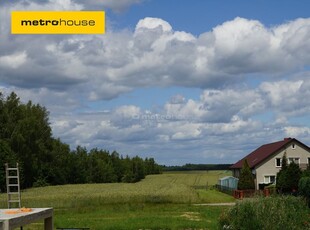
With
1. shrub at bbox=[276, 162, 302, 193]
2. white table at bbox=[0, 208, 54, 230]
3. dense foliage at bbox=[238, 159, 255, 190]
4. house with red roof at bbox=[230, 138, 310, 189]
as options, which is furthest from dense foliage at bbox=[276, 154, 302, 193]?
white table at bbox=[0, 208, 54, 230]

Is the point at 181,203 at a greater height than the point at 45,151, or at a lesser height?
lesser

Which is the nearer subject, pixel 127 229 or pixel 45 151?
pixel 127 229

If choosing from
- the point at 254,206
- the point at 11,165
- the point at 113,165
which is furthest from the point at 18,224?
the point at 113,165

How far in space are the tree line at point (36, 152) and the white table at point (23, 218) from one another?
43887mm

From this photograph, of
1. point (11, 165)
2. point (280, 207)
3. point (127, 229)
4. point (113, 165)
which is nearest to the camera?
point (280, 207)

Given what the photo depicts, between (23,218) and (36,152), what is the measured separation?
180 ft

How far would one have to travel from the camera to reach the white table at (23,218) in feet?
32.6

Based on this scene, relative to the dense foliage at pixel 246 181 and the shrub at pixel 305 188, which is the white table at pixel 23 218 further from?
the dense foliage at pixel 246 181

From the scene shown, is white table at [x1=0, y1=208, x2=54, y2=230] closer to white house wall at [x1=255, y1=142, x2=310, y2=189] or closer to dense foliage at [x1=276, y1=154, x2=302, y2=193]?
Answer: dense foliage at [x1=276, y1=154, x2=302, y2=193]

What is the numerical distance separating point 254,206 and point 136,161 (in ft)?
299

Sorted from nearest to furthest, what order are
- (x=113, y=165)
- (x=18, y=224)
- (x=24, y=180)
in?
(x=18, y=224) < (x=24, y=180) < (x=113, y=165)

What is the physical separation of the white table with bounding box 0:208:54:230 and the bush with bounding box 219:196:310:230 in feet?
16.3

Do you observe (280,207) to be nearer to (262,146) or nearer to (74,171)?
(262,146)

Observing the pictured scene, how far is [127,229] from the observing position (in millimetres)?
21000
